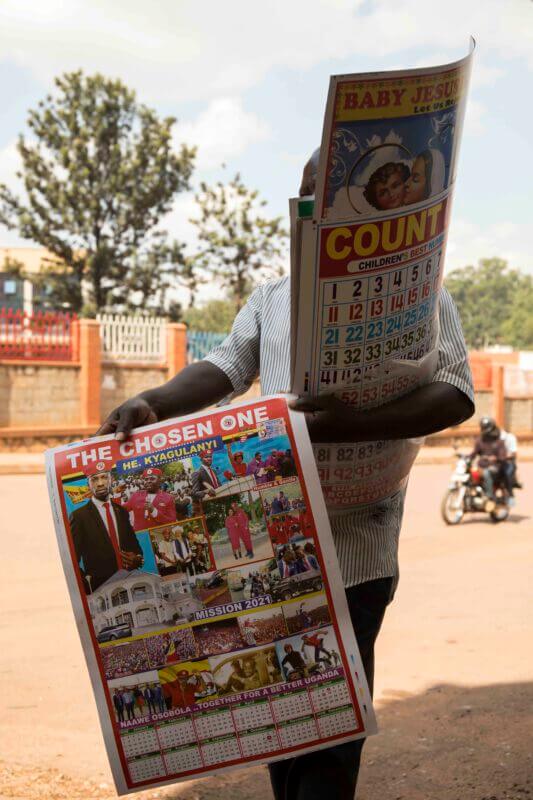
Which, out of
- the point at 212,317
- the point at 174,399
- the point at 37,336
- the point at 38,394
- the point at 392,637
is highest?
the point at 212,317

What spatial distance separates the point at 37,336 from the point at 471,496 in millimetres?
10036

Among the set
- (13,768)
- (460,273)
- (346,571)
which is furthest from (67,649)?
(460,273)

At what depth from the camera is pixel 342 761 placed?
76.3 inches

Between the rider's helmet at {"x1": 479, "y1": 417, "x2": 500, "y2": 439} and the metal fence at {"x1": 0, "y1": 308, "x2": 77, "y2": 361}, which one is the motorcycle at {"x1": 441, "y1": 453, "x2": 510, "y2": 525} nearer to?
the rider's helmet at {"x1": 479, "y1": 417, "x2": 500, "y2": 439}

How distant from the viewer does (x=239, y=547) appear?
1704 millimetres

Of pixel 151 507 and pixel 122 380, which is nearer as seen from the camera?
pixel 151 507

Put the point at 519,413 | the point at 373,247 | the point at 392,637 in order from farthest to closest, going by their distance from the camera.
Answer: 1. the point at 519,413
2. the point at 392,637
3. the point at 373,247

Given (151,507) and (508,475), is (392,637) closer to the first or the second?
(151,507)

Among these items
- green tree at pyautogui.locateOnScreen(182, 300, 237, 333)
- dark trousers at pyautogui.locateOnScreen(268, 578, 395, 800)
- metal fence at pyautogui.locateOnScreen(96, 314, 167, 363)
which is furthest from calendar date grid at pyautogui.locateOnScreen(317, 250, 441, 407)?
green tree at pyautogui.locateOnScreen(182, 300, 237, 333)

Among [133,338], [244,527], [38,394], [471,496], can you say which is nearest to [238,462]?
[244,527]

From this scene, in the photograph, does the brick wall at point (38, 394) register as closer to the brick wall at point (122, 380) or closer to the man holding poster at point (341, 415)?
the brick wall at point (122, 380)

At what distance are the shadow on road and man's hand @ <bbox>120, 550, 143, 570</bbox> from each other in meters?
1.60

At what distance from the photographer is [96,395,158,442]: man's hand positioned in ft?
5.92

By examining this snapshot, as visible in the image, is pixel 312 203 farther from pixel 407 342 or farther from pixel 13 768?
pixel 13 768
